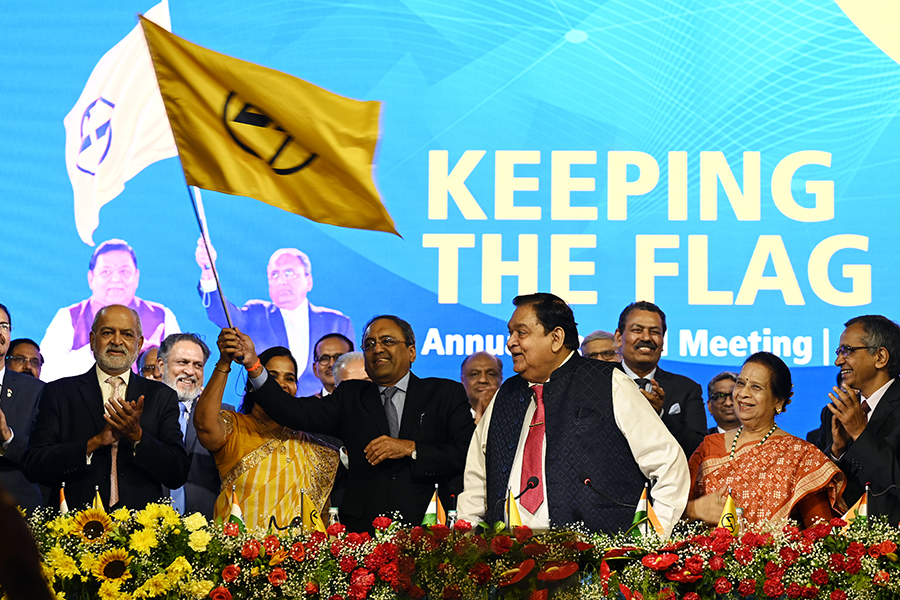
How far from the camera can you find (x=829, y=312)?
6.43m

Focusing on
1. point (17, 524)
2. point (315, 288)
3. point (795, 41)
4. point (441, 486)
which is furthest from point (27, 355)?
point (17, 524)

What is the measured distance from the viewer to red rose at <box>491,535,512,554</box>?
2516 millimetres

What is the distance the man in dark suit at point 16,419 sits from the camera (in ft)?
15.0

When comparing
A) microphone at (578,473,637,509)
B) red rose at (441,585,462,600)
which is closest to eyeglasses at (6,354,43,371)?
microphone at (578,473,637,509)

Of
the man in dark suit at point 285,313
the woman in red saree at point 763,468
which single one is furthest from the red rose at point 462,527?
the man in dark suit at point 285,313

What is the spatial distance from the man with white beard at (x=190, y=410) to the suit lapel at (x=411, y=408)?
A: 1071mm

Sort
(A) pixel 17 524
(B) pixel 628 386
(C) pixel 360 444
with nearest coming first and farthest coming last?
(A) pixel 17 524 < (B) pixel 628 386 < (C) pixel 360 444

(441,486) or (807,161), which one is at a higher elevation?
(807,161)

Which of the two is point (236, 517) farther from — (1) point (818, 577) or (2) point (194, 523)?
(1) point (818, 577)

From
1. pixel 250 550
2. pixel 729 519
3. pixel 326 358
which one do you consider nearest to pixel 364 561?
pixel 250 550

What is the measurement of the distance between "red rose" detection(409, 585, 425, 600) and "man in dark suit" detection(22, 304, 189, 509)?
1.78m

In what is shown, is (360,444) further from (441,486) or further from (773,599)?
(773,599)

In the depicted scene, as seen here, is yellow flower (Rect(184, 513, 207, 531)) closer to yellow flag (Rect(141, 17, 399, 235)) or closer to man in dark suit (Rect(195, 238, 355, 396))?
yellow flag (Rect(141, 17, 399, 235))

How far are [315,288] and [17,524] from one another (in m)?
5.92
